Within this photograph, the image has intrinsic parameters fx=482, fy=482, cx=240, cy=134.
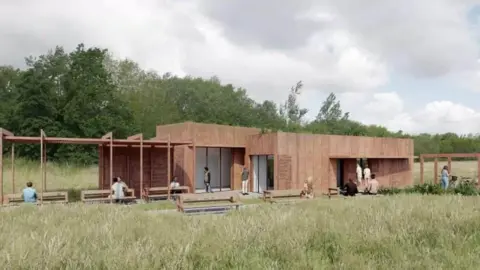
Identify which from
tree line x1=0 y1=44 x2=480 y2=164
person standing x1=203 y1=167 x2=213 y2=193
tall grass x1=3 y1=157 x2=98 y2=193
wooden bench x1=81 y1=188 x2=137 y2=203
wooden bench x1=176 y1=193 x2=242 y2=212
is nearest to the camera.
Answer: wooden bench x1=176 y1=193 x2=242 y2=212

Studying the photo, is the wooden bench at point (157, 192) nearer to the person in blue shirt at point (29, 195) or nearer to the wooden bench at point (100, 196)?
the wooden bench at point (100, 196)

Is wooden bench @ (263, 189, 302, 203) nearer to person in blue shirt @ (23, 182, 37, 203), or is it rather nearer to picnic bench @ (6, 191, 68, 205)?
picnic bench @ (6, 191, 68, 205)

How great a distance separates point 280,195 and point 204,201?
3549 millimetres

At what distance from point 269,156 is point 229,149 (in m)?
2.63

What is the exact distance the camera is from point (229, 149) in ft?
85.0

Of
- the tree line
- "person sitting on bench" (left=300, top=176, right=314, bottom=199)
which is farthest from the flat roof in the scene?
the tree line

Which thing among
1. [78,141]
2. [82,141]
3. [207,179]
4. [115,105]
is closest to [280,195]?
[207,179]

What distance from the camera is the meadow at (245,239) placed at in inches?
234

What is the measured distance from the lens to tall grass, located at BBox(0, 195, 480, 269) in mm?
5938

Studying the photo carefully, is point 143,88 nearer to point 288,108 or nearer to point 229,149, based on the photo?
point 288,108

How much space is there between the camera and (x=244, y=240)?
7.24 m

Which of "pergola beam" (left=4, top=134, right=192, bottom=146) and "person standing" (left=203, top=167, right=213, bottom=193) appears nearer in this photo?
"pergola beam" (left=4, top=134, right=192, bottom=146)

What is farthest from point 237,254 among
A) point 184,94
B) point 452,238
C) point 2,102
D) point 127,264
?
point 184,94

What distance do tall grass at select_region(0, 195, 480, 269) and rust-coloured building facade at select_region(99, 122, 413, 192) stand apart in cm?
1209
